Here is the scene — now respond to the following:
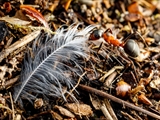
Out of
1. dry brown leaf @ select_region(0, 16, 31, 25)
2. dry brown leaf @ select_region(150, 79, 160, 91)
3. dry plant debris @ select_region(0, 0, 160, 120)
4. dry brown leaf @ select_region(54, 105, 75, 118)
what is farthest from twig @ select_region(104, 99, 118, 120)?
dry brown leaf @ select_region(0, 16, 31, 25)

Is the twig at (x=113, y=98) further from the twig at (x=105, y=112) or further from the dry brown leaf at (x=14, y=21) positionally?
the dry brown leaf at (x=14, y=21)

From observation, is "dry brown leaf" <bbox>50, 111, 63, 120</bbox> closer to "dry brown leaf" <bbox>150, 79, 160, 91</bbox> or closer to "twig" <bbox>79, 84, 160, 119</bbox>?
"twig" <bbox>79, 84, 160, 119</bbox>

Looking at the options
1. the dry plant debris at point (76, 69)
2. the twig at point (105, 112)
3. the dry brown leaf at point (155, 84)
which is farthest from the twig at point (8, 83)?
the dry brown leaf at point (155, 84)

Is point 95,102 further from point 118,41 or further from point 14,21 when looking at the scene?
point 14,21

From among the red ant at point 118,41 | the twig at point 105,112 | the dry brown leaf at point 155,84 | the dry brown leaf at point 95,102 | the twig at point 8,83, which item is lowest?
the twig at point 105,112

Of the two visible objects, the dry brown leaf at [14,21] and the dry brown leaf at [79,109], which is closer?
the dry brown leaf at [79,109]

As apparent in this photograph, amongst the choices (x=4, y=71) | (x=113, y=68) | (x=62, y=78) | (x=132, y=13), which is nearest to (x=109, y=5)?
(x=132, y=13)

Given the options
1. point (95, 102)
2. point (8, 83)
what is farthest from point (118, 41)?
point (8, 83)
